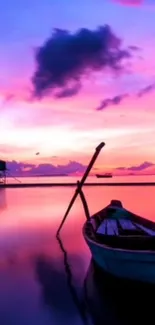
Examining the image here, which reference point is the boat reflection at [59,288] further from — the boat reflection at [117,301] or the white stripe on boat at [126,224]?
the white stripe on boat at [126,224]

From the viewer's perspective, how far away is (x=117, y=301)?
32.8 ft

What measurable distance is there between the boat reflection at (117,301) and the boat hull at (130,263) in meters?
0.31

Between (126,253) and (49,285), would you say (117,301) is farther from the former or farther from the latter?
(49,285)

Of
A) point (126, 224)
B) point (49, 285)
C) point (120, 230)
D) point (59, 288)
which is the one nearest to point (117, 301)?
point (59, 288)

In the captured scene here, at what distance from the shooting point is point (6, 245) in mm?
19484

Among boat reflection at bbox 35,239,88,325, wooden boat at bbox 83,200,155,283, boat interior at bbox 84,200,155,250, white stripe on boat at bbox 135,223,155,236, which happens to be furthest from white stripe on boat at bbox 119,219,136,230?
boat reflection at bbox 35,239,88,325

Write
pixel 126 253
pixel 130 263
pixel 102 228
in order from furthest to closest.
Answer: pixel 102 228, pixel 130 263, pixel 126 253

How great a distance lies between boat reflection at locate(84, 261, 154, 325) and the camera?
880 centimetres

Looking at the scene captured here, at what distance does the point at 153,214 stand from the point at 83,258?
59.1 feet

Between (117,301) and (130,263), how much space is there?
1.03 metres

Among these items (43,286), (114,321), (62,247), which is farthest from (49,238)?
(114,321)

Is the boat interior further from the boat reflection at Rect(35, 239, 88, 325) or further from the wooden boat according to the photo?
the boat reflection at Rect(35, 239, 88, 325)

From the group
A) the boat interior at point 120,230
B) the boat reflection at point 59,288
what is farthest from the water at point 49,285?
the boat interior at point 120,230

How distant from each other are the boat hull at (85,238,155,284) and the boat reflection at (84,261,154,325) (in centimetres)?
31
